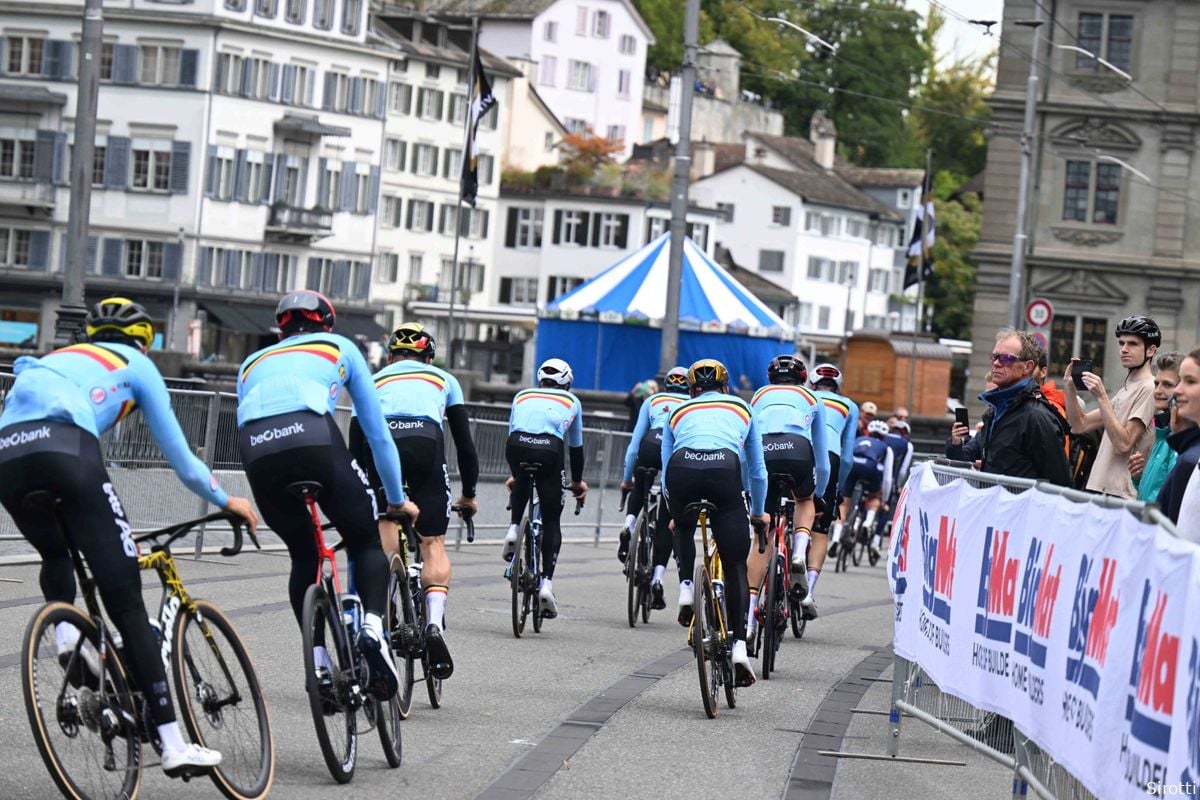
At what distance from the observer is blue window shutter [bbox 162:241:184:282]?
79188 millimetres

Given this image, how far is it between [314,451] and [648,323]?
36.0 m

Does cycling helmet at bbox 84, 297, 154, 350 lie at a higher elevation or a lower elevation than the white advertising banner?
higher

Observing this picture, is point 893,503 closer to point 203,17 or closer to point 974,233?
point 203,17

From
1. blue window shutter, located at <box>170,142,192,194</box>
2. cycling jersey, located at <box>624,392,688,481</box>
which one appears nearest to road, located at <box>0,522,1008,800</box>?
cycling jersey, located at <box>624,392,688,481</box>

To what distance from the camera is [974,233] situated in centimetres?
11450

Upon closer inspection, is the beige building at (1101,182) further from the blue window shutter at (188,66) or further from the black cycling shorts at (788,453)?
the black cycling shorts at (788,453)

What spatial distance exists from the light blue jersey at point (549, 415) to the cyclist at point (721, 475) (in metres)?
3.03

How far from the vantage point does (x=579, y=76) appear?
395 feet

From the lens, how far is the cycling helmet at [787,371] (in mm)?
15234

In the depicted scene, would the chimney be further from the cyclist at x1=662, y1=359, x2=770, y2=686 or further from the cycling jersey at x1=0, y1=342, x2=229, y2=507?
the cycling jersey at x1=0, y1=342, x2=229, y2=507

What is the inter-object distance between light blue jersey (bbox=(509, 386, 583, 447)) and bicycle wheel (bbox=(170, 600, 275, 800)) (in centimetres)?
737

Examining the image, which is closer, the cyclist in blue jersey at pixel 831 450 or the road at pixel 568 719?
the road at pixel 568 719

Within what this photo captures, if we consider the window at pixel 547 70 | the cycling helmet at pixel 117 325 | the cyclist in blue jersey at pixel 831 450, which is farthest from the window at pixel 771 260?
the cycling helmet at pixel 117 325

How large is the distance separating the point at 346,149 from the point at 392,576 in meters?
78.3
